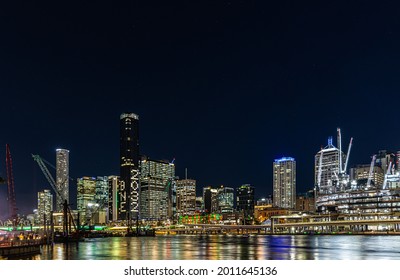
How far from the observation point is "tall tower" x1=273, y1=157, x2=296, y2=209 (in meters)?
150

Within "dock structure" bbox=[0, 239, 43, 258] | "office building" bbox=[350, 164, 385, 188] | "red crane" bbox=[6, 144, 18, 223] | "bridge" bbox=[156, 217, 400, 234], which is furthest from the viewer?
"office building" bbox=[350, 164, 385, 188]

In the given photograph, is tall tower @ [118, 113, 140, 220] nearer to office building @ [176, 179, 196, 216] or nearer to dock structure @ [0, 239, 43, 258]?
office building @ [176, 179, 196, 216]

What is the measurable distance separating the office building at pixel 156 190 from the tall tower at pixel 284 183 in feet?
104

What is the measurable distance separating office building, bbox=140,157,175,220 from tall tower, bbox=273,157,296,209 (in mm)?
31564

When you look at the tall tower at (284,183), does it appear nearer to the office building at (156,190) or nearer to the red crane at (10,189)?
the office building at (156,190)

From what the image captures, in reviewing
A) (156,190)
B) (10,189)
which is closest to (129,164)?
(156,190)

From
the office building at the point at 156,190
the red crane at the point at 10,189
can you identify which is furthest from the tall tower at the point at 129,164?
the red crane at the point at 10,189

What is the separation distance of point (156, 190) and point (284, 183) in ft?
128

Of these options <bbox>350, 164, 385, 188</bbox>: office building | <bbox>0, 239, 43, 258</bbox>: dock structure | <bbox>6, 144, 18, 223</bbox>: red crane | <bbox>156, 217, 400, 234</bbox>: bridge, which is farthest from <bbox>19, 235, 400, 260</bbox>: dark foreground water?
<bbox>350, 164, 385, 188</bbox>: office building

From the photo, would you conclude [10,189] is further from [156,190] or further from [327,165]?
[327,165]

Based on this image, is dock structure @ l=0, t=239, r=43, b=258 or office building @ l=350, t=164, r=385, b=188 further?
office building @ l=350, t=164, r=385, b=188
